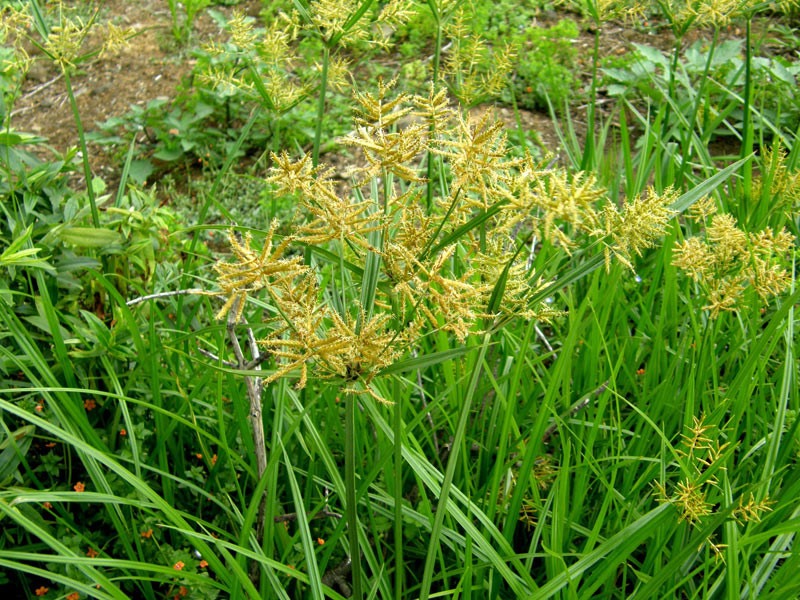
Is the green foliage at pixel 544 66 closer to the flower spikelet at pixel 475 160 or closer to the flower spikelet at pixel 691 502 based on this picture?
the flower spikelet at pixel 691 502

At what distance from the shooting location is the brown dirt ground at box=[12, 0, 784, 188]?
480 centimetres

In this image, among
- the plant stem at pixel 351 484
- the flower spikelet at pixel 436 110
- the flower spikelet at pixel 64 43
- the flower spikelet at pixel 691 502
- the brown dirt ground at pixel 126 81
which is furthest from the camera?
the brown dirt ground at pixel 126 81

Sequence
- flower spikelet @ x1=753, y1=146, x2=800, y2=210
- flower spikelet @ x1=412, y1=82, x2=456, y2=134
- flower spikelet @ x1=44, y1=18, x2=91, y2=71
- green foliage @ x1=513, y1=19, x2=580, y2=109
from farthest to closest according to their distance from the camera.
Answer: green foliage @ x1=513, y1=19, x2=580, y2=109
flower spikelet @ x1=753, y1=146, x2=800, y2=210
flower spikelet @ x1=44, y1=18, x2=91, y2=71
flower spikelet @ x1=412, y1=82, x2=456, y2=134

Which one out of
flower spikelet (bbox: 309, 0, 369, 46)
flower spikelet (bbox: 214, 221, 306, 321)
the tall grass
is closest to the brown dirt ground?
the tall grass

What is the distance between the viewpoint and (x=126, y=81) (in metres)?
5.34

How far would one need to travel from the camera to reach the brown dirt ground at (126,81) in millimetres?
4805

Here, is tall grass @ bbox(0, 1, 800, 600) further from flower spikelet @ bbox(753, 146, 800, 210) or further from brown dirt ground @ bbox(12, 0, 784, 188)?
brown dirt ground @ bbox(12, 0, 784, 188)

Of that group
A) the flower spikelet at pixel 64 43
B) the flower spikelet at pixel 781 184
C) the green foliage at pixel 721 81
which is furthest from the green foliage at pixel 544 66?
the flower spikelet at pixel 64 43

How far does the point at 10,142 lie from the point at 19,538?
46.8 inches

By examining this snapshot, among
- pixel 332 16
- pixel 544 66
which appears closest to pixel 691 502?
pixel 332 16

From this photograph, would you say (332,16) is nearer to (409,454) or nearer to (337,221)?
(337,221)

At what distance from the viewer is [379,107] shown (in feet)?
3.90

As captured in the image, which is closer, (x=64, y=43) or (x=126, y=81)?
(x=64, y=43)

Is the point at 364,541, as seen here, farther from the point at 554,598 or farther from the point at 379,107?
the point at 379,107
